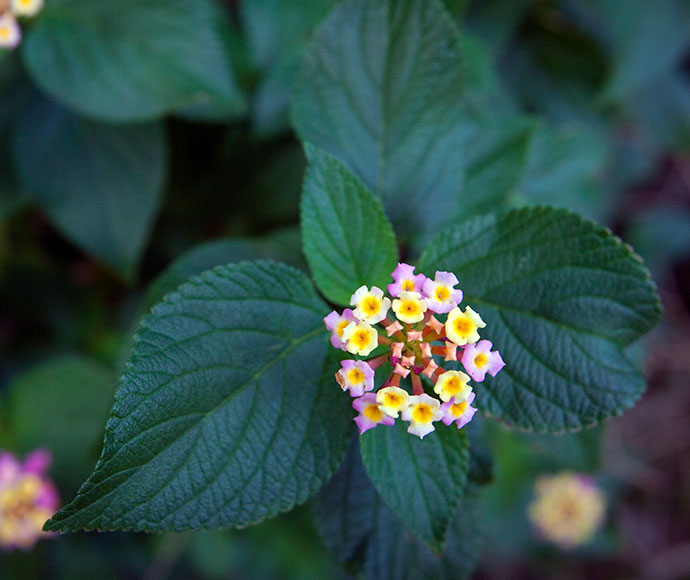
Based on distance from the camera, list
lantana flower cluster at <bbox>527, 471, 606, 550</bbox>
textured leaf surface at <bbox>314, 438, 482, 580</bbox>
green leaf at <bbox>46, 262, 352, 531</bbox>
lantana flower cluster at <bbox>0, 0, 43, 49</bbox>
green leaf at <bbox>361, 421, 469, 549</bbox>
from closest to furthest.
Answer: green leaf at <bbox>46, 262, 352, 531</bbox> → green leaf at <bbox>361, 421, 469, 549</bbox> → textured leaf surface at <bbox>314, 438, 482, 580</bbox> → lantana flower cluster at <bbox>0, 0, 43, 49</bbox> → lantana flower cluster at <bbox>527, 471, 606, 550</bbox>

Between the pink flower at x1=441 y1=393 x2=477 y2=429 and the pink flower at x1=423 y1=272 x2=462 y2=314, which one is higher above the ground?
the pink flower at x1=423 y1=272 x2=462 y2=314

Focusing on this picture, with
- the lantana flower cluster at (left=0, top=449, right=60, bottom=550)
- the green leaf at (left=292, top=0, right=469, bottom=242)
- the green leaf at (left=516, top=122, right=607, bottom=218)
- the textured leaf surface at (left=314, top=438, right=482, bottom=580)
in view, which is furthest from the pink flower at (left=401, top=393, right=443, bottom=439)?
the lantana flower cluster at (left=0, top=449, right=60, bottom=550)

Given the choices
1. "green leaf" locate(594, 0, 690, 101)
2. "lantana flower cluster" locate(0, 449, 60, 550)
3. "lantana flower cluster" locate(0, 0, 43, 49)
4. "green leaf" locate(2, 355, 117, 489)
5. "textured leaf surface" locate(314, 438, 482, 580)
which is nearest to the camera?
"textured leaf surface" locate(314, 438, 482, 580)

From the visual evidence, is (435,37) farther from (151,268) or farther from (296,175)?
(151,268)

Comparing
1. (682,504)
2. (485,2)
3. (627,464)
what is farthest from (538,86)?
(682,504)

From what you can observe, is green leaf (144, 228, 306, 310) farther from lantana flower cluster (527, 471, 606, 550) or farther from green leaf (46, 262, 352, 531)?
lantana flower cluster (527, 471, 606, 550)

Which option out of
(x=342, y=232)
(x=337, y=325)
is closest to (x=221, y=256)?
(x=342, y=232)

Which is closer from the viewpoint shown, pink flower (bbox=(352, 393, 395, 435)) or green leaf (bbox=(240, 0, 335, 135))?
pink flower (bbox=(352, 393, 395, 435))

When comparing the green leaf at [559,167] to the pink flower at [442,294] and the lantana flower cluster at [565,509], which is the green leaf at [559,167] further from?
the lantana flower cluster at [565,509]

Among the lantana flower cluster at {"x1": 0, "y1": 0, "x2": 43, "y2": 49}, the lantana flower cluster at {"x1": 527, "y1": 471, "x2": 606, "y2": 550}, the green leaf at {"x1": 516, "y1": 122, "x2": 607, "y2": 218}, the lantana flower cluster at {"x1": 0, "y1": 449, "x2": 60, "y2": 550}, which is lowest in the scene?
the lantana flower cluster at {"x1": 527, "y1": 471, "x2": 606, "y2": 550}

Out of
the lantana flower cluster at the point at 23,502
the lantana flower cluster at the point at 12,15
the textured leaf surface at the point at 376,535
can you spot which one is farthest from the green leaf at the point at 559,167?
the lantana flower cluster at the point at 23,502
